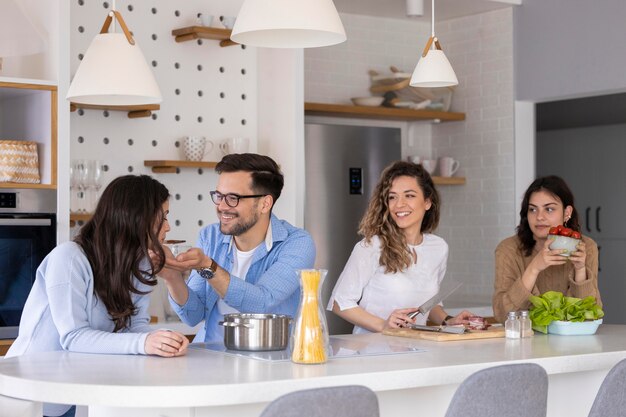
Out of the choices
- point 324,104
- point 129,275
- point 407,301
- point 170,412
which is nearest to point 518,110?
point 324,104

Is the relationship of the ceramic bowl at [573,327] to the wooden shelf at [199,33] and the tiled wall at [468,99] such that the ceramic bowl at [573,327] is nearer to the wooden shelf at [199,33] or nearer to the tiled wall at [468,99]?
the wooden shelf at [199,33]

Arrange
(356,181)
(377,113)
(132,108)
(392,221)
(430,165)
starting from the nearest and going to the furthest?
(392,221)
(132,108)
(356,181)
(377,113)
(430,165)

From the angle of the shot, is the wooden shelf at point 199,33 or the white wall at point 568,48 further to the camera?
the white wall at point 568,48

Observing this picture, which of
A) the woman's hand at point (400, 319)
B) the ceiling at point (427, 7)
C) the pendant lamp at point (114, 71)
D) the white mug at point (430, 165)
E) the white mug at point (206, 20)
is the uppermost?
the ceiling at point (427, 7)

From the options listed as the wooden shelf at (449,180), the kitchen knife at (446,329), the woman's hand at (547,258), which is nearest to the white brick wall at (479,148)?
the wooden shelf at (449,180)

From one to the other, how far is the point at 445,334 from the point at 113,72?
4.41ft

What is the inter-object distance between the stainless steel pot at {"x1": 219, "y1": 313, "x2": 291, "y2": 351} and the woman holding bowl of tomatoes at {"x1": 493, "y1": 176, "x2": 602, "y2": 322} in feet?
3.84

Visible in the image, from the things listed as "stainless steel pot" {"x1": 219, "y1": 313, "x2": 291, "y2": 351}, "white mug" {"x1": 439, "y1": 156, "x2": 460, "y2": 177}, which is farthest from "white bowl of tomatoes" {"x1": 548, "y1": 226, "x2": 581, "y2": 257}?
"white mug" {"x1": 439, "y1": 156, "x2": 460, "y2": 177}

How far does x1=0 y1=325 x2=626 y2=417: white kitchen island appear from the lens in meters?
2.33

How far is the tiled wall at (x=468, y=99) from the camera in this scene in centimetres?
677

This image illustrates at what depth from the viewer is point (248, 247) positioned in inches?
144

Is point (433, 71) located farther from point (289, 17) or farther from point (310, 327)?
point (310, 327)

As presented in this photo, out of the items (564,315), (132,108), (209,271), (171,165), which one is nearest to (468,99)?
(171,165)

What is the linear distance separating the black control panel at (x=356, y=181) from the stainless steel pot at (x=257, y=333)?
3.27 meters
